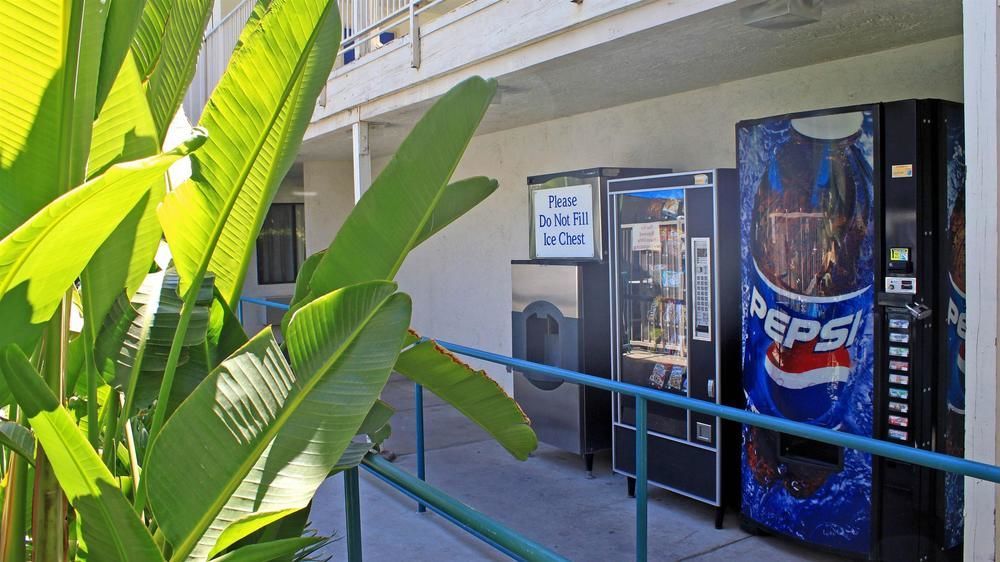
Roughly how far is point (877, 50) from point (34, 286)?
14.4ft

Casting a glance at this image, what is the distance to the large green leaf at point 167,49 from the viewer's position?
1630 millimetres

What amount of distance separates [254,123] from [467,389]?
0.65 metres

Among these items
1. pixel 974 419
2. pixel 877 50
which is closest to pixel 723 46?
pixel 877 50

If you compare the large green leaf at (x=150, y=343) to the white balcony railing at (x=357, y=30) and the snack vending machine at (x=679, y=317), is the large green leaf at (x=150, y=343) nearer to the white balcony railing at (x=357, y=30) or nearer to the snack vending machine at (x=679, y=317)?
the snack vending machine at (x=679, y=317)

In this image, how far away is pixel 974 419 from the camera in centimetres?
276

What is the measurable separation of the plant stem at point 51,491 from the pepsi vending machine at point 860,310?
11.3 ft

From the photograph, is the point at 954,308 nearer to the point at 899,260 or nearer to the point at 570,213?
the point at 899,260

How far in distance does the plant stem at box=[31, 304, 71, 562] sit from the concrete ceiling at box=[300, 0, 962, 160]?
2894 mm

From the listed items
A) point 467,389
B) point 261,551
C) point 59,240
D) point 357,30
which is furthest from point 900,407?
point 357,30

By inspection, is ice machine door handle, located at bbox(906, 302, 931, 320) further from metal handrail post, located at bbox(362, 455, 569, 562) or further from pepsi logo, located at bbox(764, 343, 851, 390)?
metal handrail post, located at bbox(362, 455, 569, 562)

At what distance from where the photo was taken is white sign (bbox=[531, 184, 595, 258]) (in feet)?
18.9

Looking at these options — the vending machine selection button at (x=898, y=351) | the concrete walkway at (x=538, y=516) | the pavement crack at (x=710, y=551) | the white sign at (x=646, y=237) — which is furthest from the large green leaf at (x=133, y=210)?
the white sign at (x=646, y=237)

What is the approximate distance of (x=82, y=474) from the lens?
121cm

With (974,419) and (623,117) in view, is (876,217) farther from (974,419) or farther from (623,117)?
(623,117)
